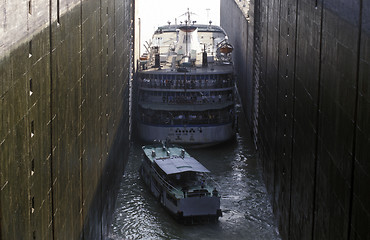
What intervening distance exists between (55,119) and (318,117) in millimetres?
7142

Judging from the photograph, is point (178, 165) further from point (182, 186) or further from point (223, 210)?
point (223, 210)

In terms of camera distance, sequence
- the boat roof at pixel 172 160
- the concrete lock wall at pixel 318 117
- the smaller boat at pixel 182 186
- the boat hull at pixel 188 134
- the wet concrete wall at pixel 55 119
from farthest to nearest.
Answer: the boat hull at pixel 188 134
the boat roof at pixel 172 160
the smaller boat at pixel 182 186
the concrete lock wall at pixel 318 117
the wet concrete wall at pixel 55 119

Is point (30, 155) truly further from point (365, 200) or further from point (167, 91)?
point (167, 91)

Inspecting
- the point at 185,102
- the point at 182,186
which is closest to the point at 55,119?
the point at 182,186

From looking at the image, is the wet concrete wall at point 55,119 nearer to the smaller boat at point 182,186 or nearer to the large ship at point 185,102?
the smaller boat at point 182,186

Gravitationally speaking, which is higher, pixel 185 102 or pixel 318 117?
pixel 318 117

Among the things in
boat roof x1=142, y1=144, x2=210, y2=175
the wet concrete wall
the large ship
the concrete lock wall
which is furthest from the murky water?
the large ship

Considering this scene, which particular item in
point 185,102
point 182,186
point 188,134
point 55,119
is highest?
point 55,119

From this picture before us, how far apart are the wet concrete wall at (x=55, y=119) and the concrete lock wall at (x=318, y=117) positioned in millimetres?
6404

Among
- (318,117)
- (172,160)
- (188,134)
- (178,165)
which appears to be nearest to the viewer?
(318,117)

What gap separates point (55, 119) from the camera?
1694cm

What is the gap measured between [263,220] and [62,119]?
1539 centimetres

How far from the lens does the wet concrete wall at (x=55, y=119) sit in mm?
12930

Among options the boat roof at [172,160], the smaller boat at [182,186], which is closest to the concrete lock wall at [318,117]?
the smaller boat at [182,186]
